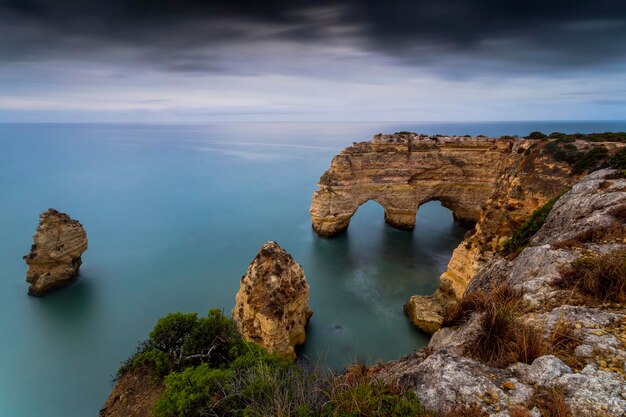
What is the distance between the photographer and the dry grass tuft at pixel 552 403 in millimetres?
3484

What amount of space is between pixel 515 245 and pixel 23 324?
2682 centimetres

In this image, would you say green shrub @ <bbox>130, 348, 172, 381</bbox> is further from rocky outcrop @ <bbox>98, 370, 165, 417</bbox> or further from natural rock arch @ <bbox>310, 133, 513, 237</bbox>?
natural rock arch @ <bbox>310, 133, 513, 237</bbox>

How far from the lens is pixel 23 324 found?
784 inches

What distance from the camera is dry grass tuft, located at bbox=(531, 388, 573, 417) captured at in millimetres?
3484

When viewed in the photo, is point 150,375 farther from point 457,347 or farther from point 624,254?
point 624,254

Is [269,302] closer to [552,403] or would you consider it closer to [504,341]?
[504,341]

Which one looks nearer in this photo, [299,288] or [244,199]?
[299,288]

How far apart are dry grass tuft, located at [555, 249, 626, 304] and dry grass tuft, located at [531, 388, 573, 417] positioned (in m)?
2.49

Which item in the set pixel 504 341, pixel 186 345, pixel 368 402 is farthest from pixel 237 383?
pixel 504 341

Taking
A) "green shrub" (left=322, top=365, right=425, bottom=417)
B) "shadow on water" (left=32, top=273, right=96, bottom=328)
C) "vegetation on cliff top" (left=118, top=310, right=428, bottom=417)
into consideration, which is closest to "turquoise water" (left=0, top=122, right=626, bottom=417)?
"shadow on water" (left=32, top=273, right=96, bottom=328)

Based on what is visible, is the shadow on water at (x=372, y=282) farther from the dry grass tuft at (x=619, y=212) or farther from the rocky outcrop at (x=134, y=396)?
the dry grass tuft at (x=619, y=212)

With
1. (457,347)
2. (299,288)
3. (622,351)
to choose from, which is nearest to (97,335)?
(299,288)

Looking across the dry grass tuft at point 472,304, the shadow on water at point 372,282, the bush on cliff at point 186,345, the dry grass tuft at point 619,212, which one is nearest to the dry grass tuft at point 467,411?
the dry grass tuft at point 472,304

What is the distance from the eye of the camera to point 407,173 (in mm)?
31281
